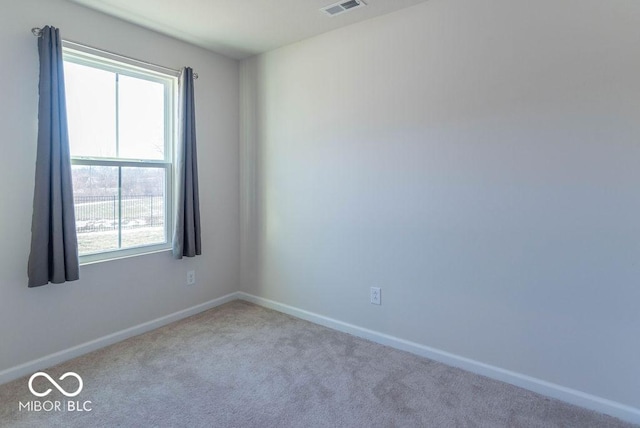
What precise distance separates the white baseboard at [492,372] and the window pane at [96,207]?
5.36 feet

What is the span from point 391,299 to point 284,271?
1090 mm

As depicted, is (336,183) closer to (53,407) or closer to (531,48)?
(531,48)

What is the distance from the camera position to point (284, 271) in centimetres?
335

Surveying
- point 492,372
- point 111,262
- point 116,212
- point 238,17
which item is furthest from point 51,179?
point 492,372

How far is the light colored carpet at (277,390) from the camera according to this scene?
6.05 feet

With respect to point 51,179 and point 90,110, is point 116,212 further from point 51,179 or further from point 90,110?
point 90,110

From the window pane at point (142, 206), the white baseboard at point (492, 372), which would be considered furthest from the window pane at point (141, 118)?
the white baseboard at point (492, 372)

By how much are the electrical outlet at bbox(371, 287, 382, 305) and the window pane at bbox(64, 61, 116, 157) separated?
2.21 meters

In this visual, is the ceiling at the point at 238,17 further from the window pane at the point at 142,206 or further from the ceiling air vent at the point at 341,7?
the window pane at the point at 142,206

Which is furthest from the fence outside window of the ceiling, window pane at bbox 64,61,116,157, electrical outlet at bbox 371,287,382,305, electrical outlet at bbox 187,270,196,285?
electrical outlet at bbox 371,287,382,305

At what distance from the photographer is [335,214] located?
9.72 ft

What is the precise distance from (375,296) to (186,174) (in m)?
1.84

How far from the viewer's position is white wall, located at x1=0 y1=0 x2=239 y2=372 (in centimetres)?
218

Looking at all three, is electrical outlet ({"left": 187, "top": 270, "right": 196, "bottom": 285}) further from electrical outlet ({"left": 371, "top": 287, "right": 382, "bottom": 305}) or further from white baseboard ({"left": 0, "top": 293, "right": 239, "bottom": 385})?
electrical outlet ({"left": 371, "top": 287, "right": 382, "bottom": 305})
